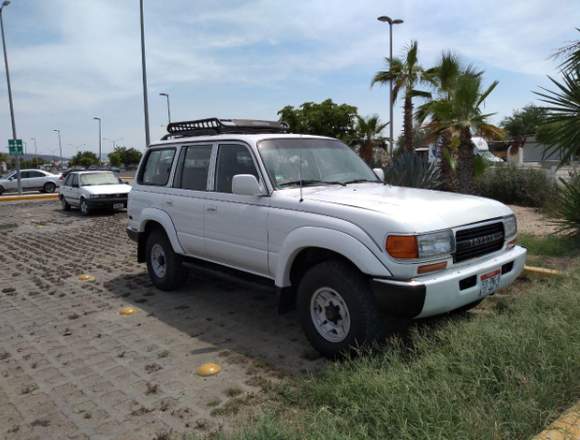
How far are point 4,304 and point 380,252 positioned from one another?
15.7 feet

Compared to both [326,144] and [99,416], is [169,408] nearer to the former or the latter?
[99,416]

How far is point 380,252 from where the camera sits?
3541mm

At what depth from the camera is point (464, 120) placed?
11.0 metres

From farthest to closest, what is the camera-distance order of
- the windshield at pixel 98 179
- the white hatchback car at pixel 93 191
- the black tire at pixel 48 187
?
1. the black tire at pixel 48 187
2. the windshield at pixel 98 179
3. the white hatchback car at pixel 93 191

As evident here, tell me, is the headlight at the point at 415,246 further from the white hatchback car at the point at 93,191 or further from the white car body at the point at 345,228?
the white hatchback car at the point at 93,191

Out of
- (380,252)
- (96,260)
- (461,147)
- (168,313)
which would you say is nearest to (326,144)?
(380,252)

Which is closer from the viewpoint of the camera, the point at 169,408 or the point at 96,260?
the point at 169,408

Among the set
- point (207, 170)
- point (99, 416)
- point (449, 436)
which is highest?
point (207, 170)

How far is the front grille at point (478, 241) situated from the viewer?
376 centimetres

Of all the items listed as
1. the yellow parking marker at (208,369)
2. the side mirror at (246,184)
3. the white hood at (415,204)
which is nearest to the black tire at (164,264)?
the side mirror at (246,184)

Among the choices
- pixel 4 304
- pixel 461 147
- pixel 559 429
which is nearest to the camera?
pixel 559 429

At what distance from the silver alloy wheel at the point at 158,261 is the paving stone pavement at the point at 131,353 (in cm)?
26

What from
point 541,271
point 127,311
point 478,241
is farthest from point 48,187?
point 478,241

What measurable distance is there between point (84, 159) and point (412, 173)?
81.4m
